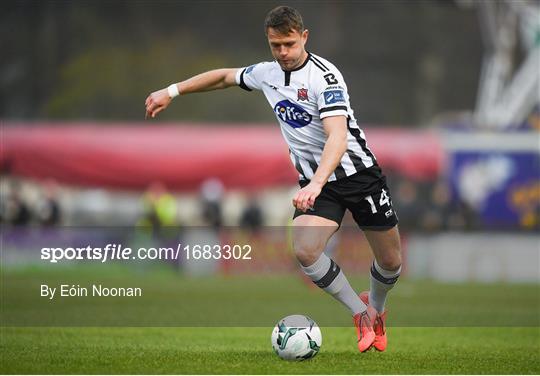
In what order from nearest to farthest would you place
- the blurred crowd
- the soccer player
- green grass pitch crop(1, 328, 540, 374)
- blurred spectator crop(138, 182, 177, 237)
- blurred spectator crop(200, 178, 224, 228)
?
green grass pitch crop(1, 328, 540, 374), the soccer player, blurred spectator crop(138, 182, 177, 237), the blurred crowd, blurred spectator crop(200, 178, 224, 228)

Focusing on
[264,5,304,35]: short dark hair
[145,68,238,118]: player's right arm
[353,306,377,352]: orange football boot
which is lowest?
[353,306,377,352]: orange football boot

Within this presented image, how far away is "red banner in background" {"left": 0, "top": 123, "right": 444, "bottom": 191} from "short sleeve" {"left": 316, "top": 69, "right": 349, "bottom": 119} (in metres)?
19.9

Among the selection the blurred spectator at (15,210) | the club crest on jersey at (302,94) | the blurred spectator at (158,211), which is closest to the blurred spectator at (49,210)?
the blurred spectator at (15,210)

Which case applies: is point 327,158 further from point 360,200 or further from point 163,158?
point 163,158

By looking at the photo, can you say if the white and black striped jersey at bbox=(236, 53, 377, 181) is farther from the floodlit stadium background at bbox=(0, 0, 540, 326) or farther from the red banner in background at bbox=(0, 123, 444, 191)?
the red banner in background at bbox=(0, 123, 444, 191)

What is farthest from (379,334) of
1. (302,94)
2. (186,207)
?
(186,207)

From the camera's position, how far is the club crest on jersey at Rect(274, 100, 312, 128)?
8539mm

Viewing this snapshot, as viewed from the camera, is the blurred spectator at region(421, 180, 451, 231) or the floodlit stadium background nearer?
the floodlit stadium background

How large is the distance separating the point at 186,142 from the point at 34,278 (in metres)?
7.81

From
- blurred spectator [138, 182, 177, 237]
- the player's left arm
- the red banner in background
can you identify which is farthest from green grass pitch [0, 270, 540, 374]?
the red banner in background

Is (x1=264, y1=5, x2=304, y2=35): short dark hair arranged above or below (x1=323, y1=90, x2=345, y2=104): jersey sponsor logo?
above

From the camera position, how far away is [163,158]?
28859 millimetres

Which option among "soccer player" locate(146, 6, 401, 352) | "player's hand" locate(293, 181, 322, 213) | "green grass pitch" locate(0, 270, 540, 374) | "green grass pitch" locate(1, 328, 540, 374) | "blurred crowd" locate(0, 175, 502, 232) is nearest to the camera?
"player's hand" locate(293, 181, 322, 213)

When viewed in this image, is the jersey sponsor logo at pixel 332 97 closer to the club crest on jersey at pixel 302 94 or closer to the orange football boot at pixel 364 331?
the club crest on jersey at pixel 302 94
